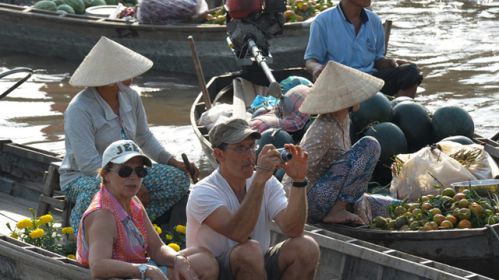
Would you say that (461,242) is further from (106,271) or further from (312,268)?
(106,271)

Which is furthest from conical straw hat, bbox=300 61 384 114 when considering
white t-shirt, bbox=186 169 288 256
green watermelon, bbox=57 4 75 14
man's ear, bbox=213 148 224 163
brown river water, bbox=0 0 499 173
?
green watermelon, bbox=57 4 75 14

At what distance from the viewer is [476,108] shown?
12953 millimetres

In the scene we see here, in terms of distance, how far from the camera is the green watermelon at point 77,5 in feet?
51.9

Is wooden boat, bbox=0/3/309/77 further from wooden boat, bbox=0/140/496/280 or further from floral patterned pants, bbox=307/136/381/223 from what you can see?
wooden boat, bbox=0/140/496/280

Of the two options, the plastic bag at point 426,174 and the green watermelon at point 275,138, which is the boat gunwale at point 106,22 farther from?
the plastic bag at point 426,174

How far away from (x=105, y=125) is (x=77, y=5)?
8799 mm

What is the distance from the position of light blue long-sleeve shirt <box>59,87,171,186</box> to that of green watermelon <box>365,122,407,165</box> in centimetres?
170

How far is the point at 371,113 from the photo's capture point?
8.55 m

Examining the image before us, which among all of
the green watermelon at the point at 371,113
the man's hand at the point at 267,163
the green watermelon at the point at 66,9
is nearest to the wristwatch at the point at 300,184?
the man's hand at the point at 267,163

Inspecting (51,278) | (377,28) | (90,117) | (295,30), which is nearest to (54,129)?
(295,30)

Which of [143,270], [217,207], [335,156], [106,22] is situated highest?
[217,207]

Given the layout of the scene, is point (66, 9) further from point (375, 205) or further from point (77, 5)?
point (375, 205)

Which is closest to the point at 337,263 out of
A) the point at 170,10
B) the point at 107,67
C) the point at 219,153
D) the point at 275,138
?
the point at 219,153

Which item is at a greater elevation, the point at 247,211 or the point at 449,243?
the point at 247,211
